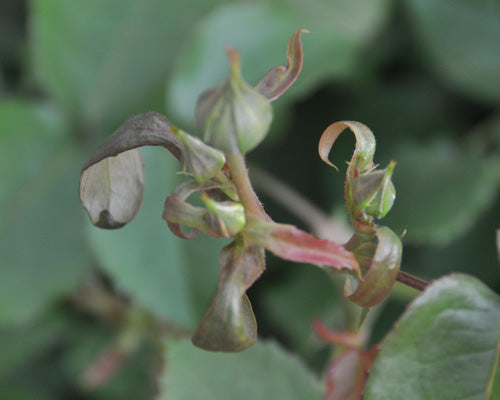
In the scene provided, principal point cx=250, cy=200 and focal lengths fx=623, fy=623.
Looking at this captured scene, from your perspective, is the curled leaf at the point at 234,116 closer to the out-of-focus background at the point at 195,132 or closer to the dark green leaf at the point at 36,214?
the out-of-focus background at the point at 195,132

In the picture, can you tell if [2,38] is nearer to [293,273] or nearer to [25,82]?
[25,82]

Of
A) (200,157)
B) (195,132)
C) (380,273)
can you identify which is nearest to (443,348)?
(380,273)

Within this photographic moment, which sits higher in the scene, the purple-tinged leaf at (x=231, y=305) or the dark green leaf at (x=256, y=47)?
→ the purple-tinged leaf at (x=231, y=305)

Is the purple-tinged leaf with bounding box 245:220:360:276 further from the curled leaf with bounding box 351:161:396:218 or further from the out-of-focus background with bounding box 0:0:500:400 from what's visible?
the out-of-focus background with bounding box 0:0:500:400

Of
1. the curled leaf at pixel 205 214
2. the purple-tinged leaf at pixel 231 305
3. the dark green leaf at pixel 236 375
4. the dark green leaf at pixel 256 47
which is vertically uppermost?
the curled leaf at pixel 205 214

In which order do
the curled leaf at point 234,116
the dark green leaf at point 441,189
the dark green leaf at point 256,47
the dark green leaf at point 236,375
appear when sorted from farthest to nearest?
1. the dark green leaf at point 256,47
2. the dark green leaf at point 441,189
3. the dark green leaf at point 236,375
4. the curled leaf at point 234,116

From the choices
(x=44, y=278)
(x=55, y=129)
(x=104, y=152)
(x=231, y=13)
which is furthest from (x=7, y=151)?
(x=104, y=152)

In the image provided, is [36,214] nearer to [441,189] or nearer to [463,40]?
[441,189]

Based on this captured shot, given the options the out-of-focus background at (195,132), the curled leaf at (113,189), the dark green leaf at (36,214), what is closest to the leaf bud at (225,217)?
the curled leaf at (113,189)
